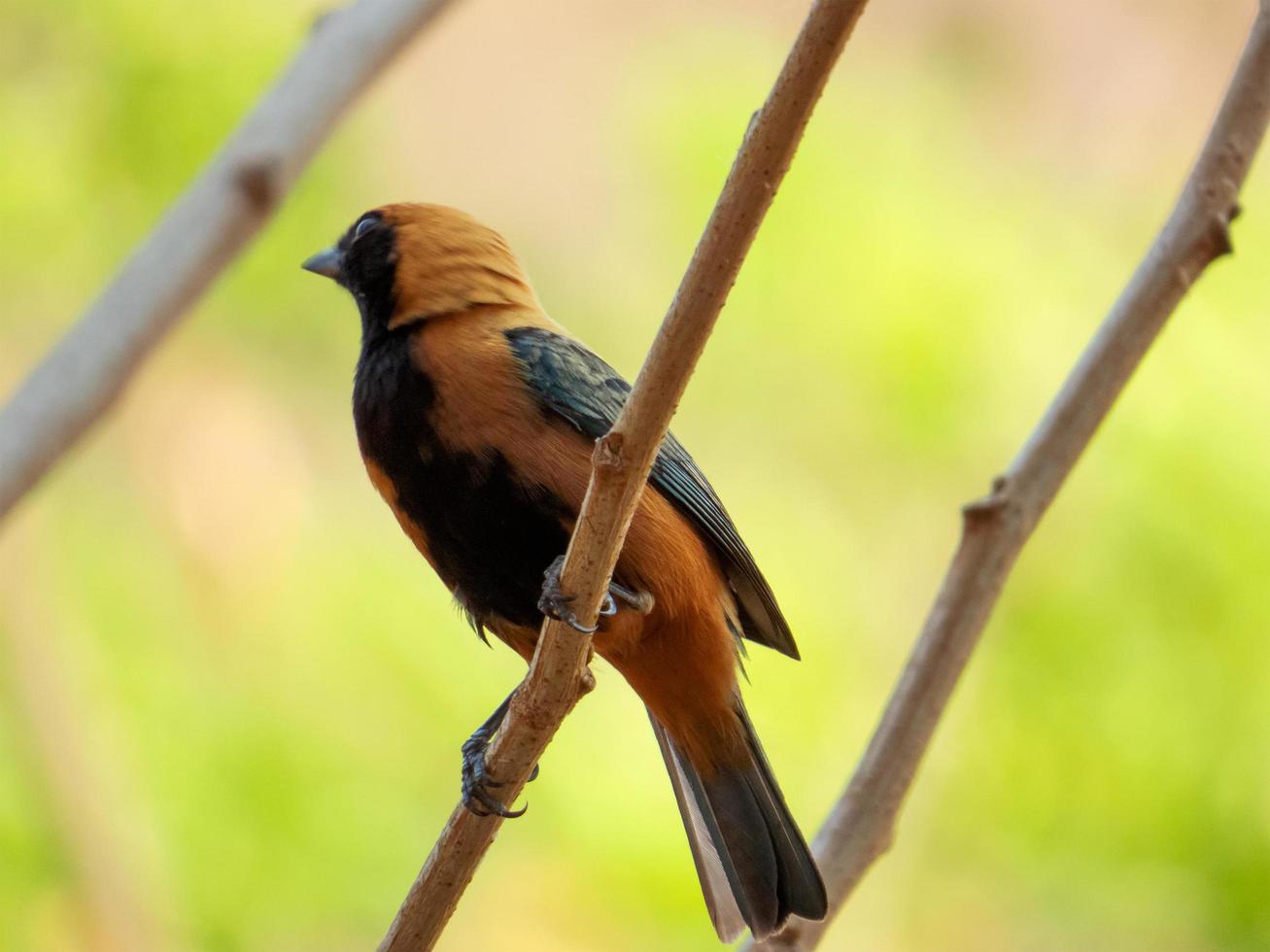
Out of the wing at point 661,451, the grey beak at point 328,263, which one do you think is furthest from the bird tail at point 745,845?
the grey beak at point 328,263

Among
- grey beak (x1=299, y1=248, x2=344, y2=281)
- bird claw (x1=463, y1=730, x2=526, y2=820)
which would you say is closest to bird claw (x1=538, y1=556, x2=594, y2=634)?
bird claw (x1=463, y1=730, x2=526, y2=820)

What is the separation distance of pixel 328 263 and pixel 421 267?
36 centimetres

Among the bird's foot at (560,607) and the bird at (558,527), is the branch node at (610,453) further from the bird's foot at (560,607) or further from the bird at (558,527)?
the bird at (558,527)

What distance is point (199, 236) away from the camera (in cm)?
206

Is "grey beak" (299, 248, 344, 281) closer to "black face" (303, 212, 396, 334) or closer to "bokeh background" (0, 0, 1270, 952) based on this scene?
"black face" (303, 212, 396, 334)

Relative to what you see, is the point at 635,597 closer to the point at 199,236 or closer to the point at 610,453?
the point at 610,453

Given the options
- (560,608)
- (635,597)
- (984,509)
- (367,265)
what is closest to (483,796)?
(560,608)

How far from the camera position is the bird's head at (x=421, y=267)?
10.7 feet

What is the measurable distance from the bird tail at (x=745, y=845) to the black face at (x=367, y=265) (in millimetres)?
1117

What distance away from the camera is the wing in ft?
9.87

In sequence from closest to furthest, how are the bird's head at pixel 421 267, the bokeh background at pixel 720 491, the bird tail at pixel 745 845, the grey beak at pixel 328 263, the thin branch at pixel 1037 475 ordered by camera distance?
the thin branch at pixel 1037 475
the bird tail at pixel 745 845
the bird's head at pixel 421 267
the grey beak at pixel 328 263
the bokeh background at pixel 720 491

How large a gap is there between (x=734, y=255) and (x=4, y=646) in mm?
3758

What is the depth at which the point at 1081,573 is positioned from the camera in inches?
180

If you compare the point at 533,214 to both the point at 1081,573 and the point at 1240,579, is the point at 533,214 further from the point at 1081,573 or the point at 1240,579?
the point at 1240,579
